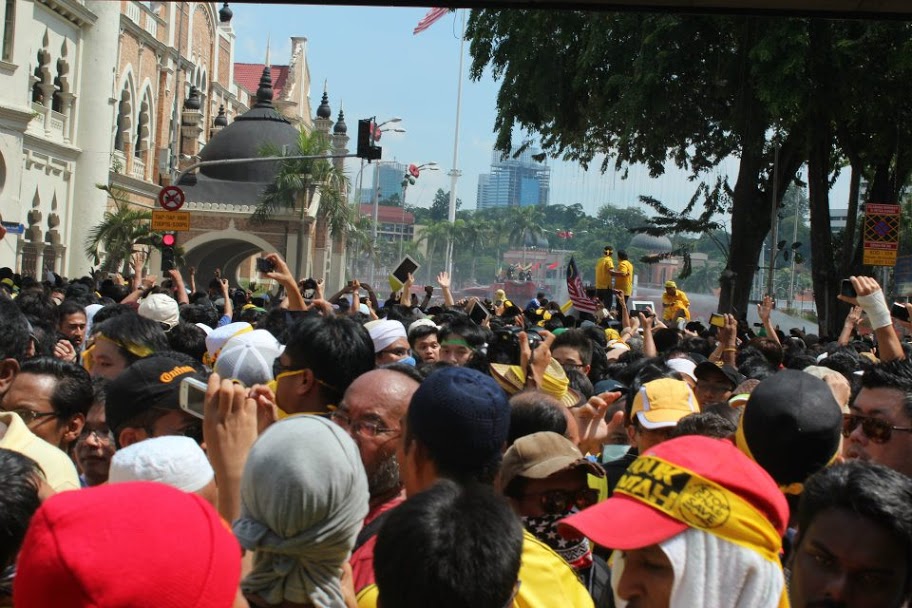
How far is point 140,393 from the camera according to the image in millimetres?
4496

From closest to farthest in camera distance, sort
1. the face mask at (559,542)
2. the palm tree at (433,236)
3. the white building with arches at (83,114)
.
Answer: the face mask at (559,542), the white building with arches at (83,114), the palm tree at (433,236)

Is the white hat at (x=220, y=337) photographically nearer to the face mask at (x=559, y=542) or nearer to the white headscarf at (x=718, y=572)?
the face mask at (x=559, y=542)

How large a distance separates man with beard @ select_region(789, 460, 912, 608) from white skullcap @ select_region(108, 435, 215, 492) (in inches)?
62.6

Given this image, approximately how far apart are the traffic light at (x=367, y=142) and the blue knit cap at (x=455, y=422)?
21532 mm

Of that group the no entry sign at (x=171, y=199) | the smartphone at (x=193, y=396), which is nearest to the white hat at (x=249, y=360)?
the smartphone at (x=193, y=396)

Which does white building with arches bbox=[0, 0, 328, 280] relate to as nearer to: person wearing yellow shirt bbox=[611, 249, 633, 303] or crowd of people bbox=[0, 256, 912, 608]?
person wearing yellow shirt bbox=[611, 249, 633, 303]

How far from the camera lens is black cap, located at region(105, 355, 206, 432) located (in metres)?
4.48

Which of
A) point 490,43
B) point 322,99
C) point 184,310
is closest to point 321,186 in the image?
point 322,99

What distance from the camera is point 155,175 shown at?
50.7 meters

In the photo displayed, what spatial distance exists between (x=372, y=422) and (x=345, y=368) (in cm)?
66

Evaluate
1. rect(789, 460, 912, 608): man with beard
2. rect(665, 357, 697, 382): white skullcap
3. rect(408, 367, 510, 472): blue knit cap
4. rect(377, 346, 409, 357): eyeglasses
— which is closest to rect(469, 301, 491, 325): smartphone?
rect(665, 357, 697, 382): white skullcap

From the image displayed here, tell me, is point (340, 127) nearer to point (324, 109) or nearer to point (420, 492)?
point (324, 109)

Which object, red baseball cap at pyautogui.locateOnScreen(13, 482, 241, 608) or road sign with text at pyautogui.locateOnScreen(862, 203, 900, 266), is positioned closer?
red baseball cap at pyautogui.locateOnScreen(13, 482, 241, 608)

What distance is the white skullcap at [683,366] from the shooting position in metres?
7.64
